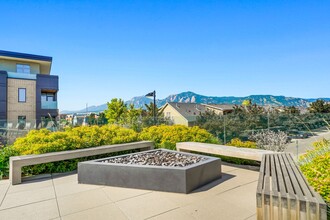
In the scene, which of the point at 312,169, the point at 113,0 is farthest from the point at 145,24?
the point at 312,169

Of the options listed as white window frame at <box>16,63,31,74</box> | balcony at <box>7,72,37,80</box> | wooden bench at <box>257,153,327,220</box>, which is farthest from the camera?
white window frame at <box>16,63,31,74</box>

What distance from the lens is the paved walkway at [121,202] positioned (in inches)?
109

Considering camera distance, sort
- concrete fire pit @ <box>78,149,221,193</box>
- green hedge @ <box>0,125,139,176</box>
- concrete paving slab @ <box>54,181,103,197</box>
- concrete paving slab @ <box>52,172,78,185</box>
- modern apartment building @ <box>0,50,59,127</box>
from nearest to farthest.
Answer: concrete fire pit @ <box>78,149,221,193</box>, concrete paving slab @ <box>54,181,103,197</box>, concrete paving slab @ <box>52,172,78,185</box>, green hedge @ <box>0,125,139,176</box>, modern apartment building @ <box>0,50,59,127</box>

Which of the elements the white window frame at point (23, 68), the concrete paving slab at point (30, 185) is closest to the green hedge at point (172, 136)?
the concrete paving slab at point (30, 185)

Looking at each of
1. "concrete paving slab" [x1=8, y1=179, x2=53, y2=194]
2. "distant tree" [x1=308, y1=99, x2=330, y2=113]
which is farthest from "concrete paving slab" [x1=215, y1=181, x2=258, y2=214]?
"distant tree" [x1=308, y1=99, x2=330, y2=113]

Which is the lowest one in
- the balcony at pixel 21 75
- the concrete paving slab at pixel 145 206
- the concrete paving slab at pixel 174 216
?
the concrete paving slab at pixel 145 206

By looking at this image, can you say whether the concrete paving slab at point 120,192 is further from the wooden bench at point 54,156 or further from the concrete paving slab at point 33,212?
the wooden bench at point 54,156

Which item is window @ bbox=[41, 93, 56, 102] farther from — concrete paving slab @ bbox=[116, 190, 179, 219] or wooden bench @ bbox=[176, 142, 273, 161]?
concrete paving slab @ bbox=[116, 190, 179, 219]

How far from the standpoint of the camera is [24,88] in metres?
17.2

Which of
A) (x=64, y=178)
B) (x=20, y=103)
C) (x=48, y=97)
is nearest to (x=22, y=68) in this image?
(x=48, y=97)

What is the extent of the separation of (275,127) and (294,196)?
790cm

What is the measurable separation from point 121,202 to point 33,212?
1310 millimetres

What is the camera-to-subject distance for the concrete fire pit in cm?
356

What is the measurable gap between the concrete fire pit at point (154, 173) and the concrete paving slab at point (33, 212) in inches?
39.2
